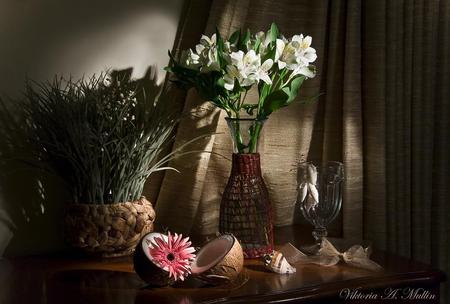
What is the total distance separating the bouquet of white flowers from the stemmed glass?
0.16 m

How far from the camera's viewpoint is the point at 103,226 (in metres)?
1.24

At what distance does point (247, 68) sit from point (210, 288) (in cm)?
44

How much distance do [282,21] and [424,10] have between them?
37 cm

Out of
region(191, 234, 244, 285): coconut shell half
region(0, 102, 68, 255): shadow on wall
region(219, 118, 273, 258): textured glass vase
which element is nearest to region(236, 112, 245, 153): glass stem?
region(219, 118, 273, 258): textured glass vase

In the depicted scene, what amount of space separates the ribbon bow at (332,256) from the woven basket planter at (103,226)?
325 mm

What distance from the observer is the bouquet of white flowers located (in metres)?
1.21

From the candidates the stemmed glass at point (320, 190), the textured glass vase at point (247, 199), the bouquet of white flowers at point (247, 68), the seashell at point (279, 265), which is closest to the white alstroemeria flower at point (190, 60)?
the bouquet of white flowers at point (247, 68)

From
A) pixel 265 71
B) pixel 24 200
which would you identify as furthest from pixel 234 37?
pixel 24 200

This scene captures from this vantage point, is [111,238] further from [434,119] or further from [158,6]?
[434,119]

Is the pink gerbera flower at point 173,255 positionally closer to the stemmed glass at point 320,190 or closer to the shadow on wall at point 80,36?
the stemmed glass at point 320,190

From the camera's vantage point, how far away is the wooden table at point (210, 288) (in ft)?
3.50

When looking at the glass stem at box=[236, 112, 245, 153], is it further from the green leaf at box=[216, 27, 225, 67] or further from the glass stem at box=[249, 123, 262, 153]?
the green leaf at box=[216, 27, 225, 67]

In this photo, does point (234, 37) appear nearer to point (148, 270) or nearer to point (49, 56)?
point (49, 56)

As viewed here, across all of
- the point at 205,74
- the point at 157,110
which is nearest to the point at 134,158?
the point at 157,110
